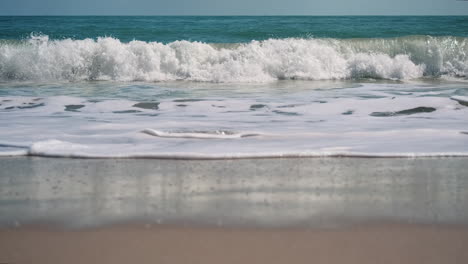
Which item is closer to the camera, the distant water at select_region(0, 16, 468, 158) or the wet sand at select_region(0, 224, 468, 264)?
the wet sand at select_region(0, 224, 468, 264)

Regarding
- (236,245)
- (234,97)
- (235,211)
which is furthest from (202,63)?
(236,245)

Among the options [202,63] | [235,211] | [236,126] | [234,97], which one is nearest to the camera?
[235,211]

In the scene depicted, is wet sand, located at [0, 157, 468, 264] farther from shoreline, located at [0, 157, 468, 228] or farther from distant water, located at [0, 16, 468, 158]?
distant water, located at [0, 16, 468, 158]

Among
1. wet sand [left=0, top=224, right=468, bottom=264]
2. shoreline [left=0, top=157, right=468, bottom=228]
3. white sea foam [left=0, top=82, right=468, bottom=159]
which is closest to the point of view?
wet sand [left=0, top=224, right=468, bottom=264]

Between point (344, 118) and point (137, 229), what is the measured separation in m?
3.81

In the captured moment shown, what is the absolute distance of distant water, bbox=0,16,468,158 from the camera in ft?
16.0

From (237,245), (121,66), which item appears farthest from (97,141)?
(121,66)

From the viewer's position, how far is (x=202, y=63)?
1296cm

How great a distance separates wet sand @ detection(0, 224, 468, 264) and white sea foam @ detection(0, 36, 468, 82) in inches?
359

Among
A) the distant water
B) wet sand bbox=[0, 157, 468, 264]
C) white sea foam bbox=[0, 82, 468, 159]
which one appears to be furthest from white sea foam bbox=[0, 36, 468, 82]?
wet sand bbox=[0, 157, 468, 264]

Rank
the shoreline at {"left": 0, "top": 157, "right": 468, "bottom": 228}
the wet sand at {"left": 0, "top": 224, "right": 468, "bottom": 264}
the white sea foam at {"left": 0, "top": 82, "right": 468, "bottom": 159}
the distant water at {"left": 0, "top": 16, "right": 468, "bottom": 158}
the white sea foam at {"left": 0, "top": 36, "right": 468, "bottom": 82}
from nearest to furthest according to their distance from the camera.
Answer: the wet sand at {"left": 0, "top": 224, "right": 468, "bottom": 264} < the shoreline at {"left": 0, "top": 157, "right": 468, "bottom": 228} < the white sea foam at {"left": 0, "top": 82, "right": 468, "bottom": 159} < the distant water at {"left": 0, "top": 16, "right": 468, "bottom": 158} < the white sea foam at {"left": 0, "top": 36, "right": 468, "bottom": 82}

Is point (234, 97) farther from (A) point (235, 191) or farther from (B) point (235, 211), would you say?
(B) point (235, 211)

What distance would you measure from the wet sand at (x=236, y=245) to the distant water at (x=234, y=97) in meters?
1.59

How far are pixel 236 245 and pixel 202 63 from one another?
1048 cm
